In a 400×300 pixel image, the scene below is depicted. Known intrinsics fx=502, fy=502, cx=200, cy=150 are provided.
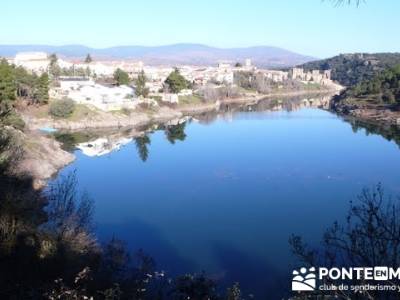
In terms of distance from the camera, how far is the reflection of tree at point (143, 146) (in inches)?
731

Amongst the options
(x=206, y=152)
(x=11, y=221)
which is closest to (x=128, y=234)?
(x=11, y=221)

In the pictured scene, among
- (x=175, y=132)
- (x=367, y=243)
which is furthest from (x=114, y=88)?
(x=367, y=243)

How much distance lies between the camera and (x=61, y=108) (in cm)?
2400

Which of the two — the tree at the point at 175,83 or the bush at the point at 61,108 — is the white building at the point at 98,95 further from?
the tree at the point at 175,83

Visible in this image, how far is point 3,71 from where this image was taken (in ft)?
65.7

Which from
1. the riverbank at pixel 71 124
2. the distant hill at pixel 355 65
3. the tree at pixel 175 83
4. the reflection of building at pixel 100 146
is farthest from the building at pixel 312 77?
the reflection of building at pixel 100 146

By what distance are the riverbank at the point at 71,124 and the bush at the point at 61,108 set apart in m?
0.35

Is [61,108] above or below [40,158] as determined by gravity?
above

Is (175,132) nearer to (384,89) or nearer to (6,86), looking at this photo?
(6,86)

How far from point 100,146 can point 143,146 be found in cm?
178

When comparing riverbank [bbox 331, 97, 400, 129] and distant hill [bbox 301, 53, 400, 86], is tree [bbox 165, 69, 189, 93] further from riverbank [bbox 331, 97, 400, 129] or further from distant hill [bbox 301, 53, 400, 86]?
distant hill [bbox 301, 53, 400, 86]

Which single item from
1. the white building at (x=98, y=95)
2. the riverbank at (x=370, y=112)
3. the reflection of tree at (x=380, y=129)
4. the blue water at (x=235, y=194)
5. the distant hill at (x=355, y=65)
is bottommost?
the blue water at (x=235, y=194)

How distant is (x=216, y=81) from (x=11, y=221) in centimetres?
4333

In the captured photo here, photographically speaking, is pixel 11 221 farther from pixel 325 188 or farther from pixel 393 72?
pixel 393 72
